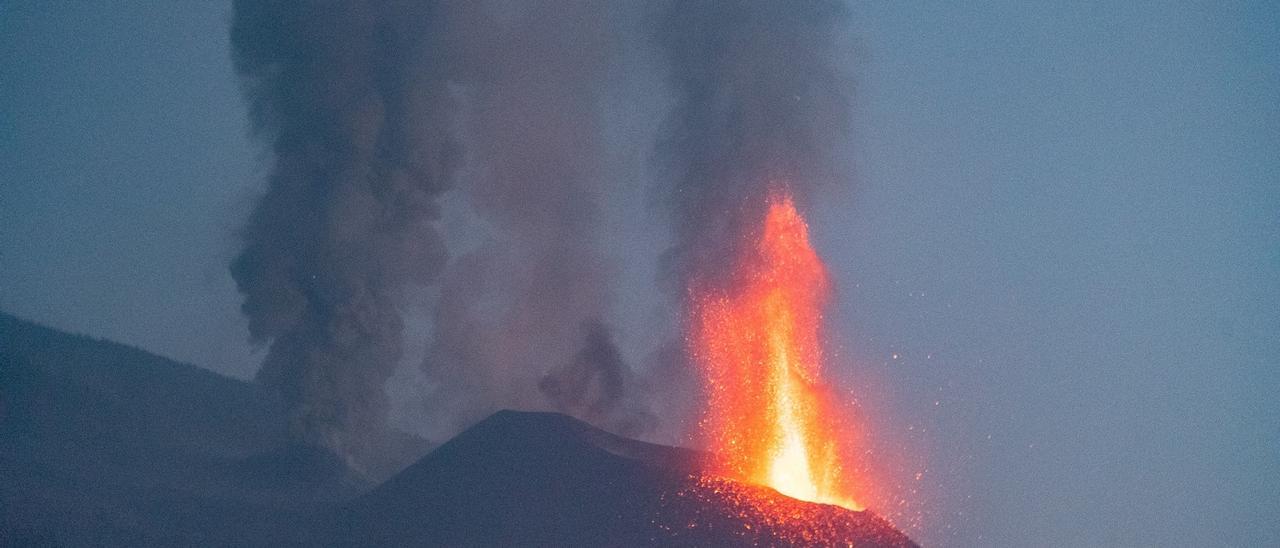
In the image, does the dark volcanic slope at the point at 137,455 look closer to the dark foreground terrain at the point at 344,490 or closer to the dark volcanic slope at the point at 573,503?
the dark foreground terrain at the point at 344,490

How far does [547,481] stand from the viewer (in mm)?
45562

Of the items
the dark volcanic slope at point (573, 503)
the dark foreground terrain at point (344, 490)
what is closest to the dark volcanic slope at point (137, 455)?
the dark foreground terrain at point (344, 490)

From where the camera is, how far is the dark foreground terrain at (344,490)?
4122 cm

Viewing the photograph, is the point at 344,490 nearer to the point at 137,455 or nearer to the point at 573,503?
the point at 137,455

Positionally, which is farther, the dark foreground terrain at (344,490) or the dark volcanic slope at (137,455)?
the dark volcanic slope at (137,455)

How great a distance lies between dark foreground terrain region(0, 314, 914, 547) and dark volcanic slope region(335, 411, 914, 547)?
79mm

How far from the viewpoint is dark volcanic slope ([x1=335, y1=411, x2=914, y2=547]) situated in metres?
40.8

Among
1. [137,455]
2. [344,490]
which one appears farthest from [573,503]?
[137,455]

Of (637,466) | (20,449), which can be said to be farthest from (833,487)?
(20,449)

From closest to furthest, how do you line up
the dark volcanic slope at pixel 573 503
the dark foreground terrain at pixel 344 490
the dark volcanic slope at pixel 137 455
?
the dark volcanic slope at pixel 573 503 < the dark foreground terrain at pixel 344 490 < the dark volcanic slope at pixel 137 455

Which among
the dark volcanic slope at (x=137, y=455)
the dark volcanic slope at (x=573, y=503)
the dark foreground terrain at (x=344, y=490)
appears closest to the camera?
the dark volcanic slope at (x=573, y=503)

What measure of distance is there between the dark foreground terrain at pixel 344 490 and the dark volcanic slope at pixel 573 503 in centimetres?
8

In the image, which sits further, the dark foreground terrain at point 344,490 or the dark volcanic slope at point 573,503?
the dark foreground terrain at point 344,490

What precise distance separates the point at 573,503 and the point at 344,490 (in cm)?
2227
